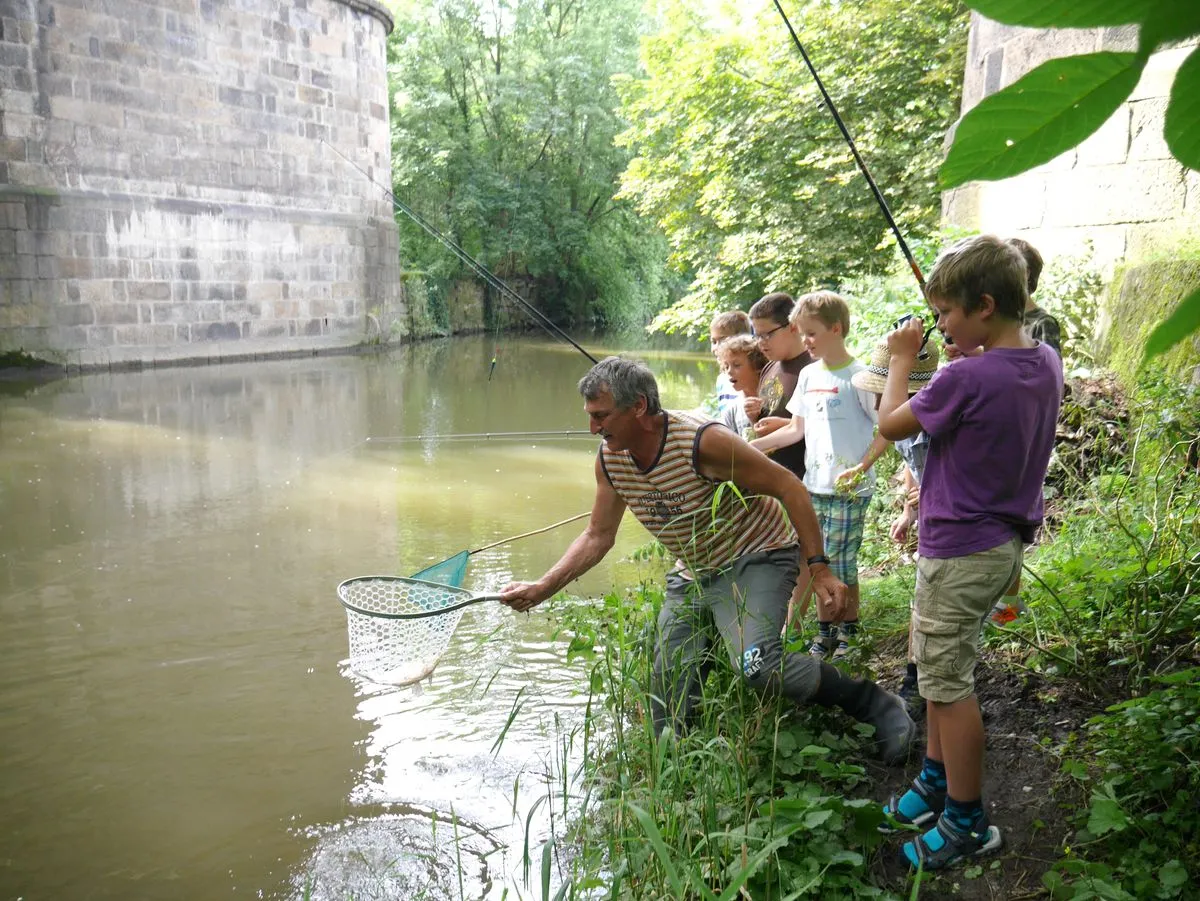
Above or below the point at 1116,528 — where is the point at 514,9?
above

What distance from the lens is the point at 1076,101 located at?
0.68 m

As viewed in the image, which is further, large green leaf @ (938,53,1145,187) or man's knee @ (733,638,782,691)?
man's knee @ (733,638,782,691)

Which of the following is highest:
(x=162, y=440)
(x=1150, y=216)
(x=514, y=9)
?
(x=514, y=9)

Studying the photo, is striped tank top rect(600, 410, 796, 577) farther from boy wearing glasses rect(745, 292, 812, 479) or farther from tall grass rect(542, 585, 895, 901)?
boy wearing glasses rect(745, 292, 812, 479)

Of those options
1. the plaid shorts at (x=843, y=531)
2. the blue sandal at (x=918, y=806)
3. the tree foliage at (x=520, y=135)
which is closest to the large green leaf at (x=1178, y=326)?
the blue sandal at (x=918, y=806)

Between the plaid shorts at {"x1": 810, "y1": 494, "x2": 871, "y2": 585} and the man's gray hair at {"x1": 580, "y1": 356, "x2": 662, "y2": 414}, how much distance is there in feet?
4.07

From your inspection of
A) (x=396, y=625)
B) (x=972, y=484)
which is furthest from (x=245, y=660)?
(x=972, y=484)

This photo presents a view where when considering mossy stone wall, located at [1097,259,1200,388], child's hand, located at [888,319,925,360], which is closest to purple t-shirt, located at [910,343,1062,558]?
child's hand, located at [888,319,925,360]

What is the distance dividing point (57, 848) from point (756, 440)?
3139 millimetres

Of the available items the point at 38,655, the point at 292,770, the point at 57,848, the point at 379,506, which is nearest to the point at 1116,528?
the point at 292,770

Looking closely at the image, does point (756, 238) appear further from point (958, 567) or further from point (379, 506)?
point (958, 567)

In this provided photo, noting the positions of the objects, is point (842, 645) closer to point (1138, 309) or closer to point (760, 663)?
point (760, 663)

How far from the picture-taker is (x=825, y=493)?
4367mm

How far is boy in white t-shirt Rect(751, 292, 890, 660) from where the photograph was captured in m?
4.30
